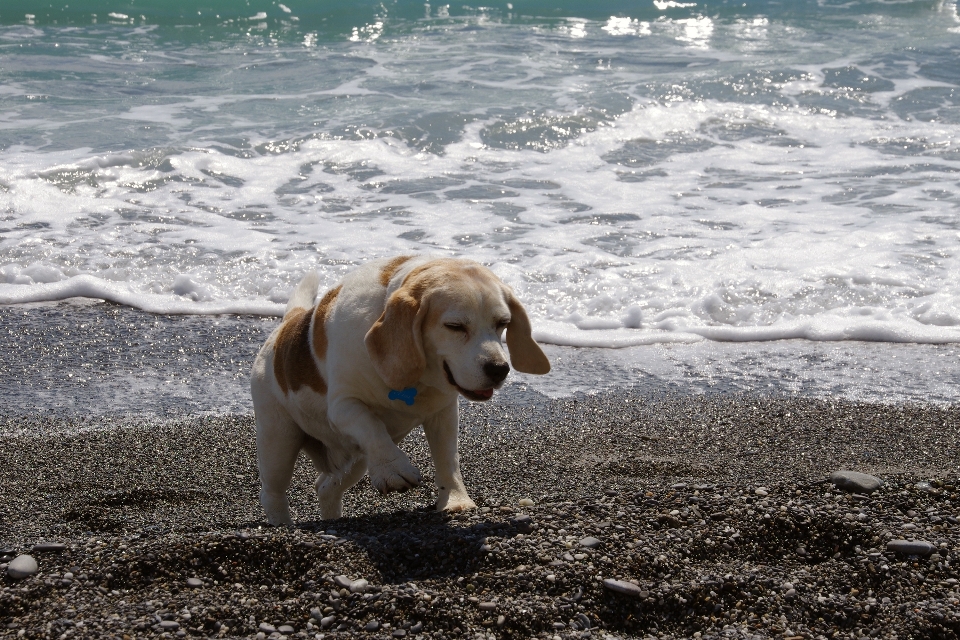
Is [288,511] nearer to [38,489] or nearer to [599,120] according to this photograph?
[38,489]

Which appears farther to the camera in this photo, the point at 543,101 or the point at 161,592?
the point at 543,101

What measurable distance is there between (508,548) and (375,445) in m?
0.65

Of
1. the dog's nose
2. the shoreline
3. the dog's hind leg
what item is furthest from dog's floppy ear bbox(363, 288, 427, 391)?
the shoreline

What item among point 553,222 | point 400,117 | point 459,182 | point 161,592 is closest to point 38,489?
point 161,592

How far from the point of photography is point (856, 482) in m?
4.14

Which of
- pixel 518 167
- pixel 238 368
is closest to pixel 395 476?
pixel 238 368

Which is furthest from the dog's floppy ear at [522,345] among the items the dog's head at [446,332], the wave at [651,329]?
the wave at [651,329]

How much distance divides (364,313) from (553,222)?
6132 mm

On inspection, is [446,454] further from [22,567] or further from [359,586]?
[22,567]

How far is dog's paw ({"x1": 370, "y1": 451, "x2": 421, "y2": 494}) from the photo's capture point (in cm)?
370

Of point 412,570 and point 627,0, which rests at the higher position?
point 627,0

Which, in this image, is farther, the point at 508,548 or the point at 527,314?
the point at 527,314

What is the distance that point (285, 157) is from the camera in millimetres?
12055

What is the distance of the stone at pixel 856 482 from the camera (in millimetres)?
4098
